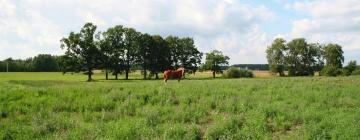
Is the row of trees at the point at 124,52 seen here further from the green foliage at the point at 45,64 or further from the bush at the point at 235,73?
the green foliage at the point at 45,64

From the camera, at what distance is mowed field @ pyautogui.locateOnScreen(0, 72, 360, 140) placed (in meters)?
13.5

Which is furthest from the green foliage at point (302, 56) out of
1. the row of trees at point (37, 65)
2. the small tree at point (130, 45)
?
the row of trees at point (37, 65)

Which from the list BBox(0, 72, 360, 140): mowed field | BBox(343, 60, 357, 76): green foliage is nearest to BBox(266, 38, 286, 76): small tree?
BBox(343, 60, 357, 76): green foliage

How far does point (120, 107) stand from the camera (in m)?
17.2

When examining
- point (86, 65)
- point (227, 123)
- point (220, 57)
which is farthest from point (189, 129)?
point (220, 57)

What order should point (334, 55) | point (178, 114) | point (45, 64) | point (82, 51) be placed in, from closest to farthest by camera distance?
point (178, 114)
point (82, 51)
point (334, 55)
point (45, 64)

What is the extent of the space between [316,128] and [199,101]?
6.05m

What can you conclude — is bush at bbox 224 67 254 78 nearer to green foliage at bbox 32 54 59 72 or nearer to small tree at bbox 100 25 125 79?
small tree at bbox 100 25 125 79

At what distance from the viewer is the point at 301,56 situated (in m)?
130

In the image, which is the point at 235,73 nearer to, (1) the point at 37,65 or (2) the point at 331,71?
(2) the point at 331,71

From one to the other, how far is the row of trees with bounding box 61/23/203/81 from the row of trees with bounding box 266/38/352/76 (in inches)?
974

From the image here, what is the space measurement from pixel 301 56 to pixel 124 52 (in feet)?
181

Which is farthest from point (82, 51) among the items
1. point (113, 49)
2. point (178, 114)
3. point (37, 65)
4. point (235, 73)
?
point (178, 114)

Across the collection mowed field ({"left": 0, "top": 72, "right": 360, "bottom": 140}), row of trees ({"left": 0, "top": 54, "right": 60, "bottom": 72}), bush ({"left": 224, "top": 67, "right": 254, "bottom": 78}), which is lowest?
mowed field ({"left": 0, "top": 72, "right": 360, "bottom": 140})
